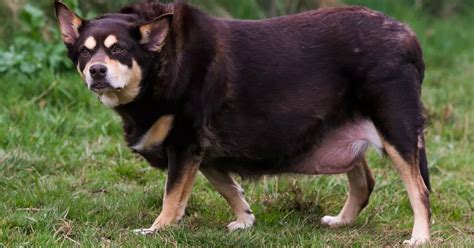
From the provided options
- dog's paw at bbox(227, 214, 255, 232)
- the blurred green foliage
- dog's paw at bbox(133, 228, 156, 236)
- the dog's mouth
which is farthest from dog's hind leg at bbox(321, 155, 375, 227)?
the blurred green foliage

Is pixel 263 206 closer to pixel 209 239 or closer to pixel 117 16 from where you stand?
pixel 209 239

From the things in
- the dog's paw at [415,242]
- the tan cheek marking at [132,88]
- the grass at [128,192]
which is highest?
the tan cheek marking at [132,88]

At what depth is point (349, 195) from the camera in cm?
654

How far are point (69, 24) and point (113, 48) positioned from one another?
414 mm

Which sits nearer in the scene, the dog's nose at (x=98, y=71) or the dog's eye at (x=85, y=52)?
the dog's nose at (x=98, y=71)

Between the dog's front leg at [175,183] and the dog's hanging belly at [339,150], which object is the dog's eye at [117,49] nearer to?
the dog's front leg at [175,183]

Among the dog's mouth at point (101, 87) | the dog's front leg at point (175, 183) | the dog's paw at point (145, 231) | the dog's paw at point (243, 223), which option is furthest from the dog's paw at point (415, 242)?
the dog's mouth at point (101, 87)

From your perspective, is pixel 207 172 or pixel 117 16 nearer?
pixel 117 16

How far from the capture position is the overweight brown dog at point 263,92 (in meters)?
5.75

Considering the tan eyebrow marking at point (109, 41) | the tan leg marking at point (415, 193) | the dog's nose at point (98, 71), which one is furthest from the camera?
the tan leg marking at point (415, 193)

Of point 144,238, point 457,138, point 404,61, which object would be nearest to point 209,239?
point 144,238

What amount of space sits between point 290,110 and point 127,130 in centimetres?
99

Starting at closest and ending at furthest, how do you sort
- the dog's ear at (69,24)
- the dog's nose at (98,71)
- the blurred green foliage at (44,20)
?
the dog's nose at (98,71) → the dog's ear at (69,24) → the blurred green foliage at (44,20)

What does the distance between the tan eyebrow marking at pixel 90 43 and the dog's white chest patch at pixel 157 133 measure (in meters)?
0.60
